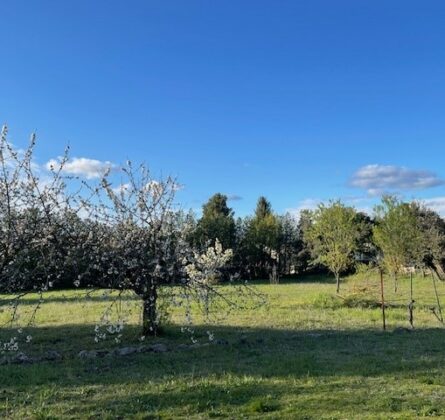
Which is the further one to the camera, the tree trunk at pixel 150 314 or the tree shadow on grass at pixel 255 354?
the tree trunk at pixel 150 314

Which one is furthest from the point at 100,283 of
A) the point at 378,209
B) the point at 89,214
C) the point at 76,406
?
the point at 378,209

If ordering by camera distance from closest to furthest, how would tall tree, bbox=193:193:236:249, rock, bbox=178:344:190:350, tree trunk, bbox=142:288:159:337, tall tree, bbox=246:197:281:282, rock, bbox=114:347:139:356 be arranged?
rock, bbox=114:347:139:356
rock, bbox=178:344:190:350
tree trunk, bbox=142:288:159:337
tall tree, bbox=193:193:236:249
tall tree, bbox=246:197:281:282

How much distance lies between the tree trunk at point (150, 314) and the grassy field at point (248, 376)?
361 mm

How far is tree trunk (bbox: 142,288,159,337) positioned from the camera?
36.9ft

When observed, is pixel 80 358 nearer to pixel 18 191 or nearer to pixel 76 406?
pixel 76 406

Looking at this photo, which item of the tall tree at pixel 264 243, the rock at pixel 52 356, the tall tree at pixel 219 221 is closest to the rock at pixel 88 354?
the rock at pixel 52 356

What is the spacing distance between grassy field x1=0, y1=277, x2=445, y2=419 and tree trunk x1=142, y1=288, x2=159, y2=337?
0.36 metres

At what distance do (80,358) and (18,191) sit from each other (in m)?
4.88

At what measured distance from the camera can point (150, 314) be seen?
12.0 meters

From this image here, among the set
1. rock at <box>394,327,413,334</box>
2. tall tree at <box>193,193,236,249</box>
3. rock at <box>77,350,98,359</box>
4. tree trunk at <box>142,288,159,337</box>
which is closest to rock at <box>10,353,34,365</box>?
rock at <box>77,350,98,359</box>

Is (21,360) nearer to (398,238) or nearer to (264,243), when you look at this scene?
(398,238)

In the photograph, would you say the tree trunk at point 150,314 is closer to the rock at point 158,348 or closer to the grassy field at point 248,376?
the grassy field at point 248,376

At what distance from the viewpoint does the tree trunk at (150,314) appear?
11258mm

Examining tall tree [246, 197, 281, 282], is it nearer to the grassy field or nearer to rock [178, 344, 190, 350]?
the grassy field
